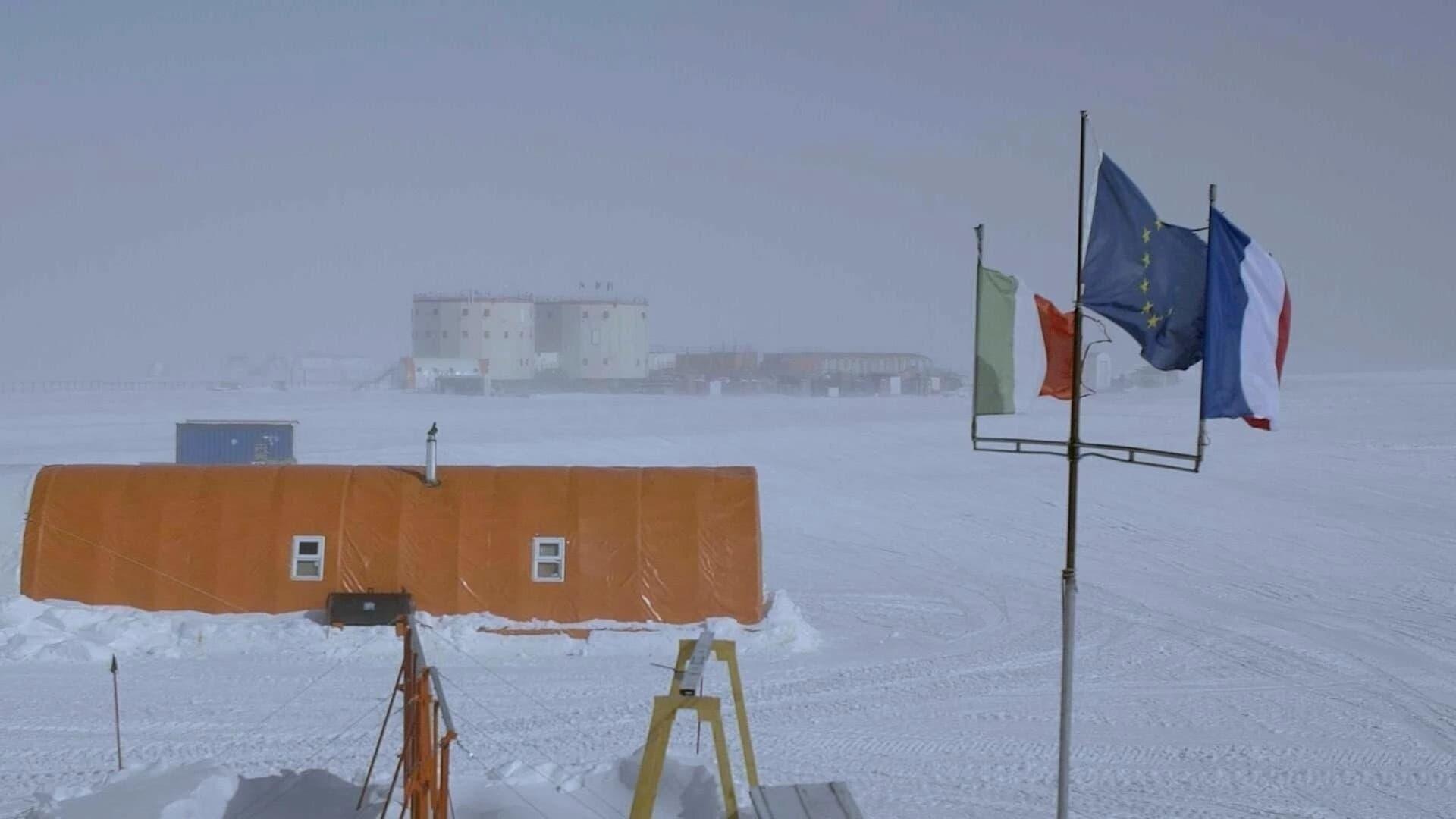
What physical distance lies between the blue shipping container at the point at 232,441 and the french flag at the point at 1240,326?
27.2m

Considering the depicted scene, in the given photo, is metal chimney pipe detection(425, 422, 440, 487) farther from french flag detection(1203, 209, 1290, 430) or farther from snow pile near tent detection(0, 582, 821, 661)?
french flag detection(1203, 209, 1290, 430)

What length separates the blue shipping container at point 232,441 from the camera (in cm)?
3384

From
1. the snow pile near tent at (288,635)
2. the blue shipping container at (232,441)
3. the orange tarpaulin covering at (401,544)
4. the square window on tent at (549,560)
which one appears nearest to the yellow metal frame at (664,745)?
the snow pile near tent at (288,635)

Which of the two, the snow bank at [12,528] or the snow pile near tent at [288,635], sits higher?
the snow bank at [12,528]

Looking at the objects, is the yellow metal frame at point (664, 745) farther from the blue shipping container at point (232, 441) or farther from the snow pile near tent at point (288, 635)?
the blue shipping container at point (232, 441)

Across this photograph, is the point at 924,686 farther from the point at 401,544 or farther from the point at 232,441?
the point at 232,441

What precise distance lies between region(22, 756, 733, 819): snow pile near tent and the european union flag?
5670 millimetres

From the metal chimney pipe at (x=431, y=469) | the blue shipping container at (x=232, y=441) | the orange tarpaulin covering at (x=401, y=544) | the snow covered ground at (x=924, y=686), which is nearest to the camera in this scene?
the snow covered ground at (x=924, y=686)

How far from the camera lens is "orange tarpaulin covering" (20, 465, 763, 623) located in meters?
20.8

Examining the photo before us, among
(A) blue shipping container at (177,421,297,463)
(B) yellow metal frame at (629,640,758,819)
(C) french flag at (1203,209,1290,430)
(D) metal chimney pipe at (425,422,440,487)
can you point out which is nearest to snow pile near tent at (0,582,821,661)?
(D) metal chimney pipe at (425,422,440,487)

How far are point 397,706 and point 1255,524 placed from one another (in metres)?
24.2

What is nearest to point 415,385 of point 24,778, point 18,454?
point 18,454

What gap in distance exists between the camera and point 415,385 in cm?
10738

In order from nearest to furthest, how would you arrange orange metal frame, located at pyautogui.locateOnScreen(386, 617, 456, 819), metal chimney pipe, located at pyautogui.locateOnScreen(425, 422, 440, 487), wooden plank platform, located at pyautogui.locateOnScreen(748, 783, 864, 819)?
orange metal frame, located at pyautogui.locateOnScreen(386, 617, 456, 819), wooden plank platform, located at pyautogui.locateOnScreen(748, 783, 864, 819), metal chimney pipe, located at pyautogui.locateOnScreen(425, 422, 440, 487)
